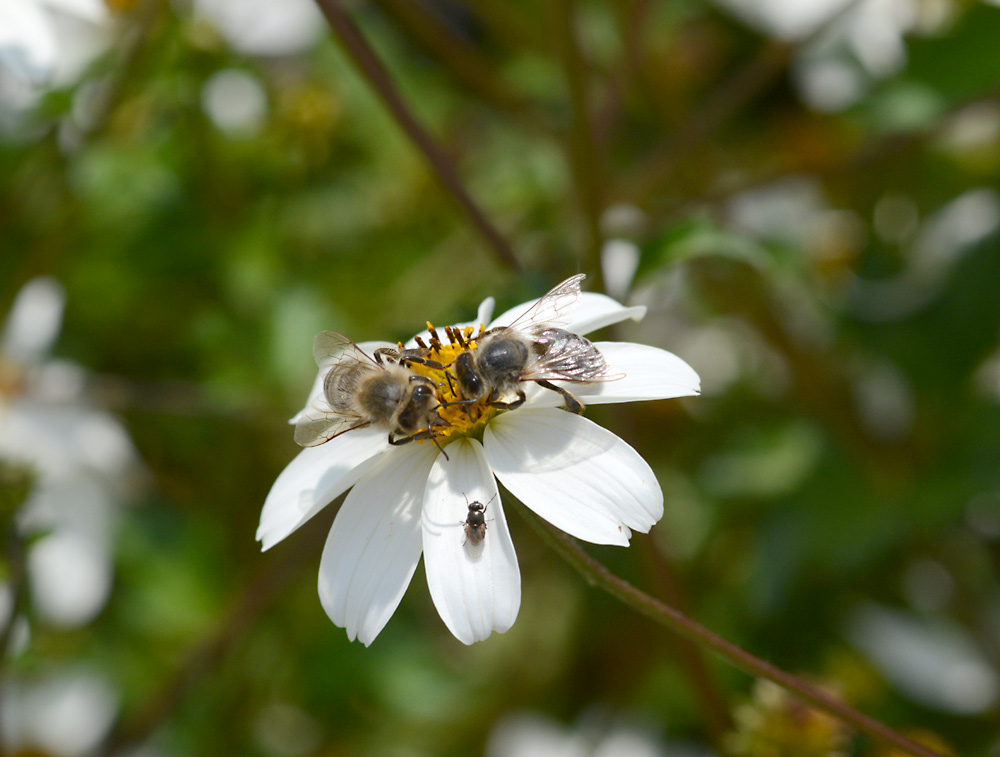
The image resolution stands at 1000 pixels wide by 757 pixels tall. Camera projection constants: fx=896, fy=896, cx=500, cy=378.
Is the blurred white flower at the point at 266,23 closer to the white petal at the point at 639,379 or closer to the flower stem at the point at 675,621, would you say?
the white petal at the point at 639,379

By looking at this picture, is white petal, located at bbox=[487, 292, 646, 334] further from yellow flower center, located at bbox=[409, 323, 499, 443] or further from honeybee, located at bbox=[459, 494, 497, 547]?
honeybee, located at bbox=[459, 494, 497, 547]

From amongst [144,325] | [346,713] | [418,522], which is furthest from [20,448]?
[418,522]

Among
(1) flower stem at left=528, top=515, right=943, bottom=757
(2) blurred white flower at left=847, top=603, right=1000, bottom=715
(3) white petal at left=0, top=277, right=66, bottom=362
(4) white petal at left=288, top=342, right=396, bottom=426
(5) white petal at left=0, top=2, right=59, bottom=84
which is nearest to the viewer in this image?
(1) flower stem at left=528, top=515, right=943, bottom=757

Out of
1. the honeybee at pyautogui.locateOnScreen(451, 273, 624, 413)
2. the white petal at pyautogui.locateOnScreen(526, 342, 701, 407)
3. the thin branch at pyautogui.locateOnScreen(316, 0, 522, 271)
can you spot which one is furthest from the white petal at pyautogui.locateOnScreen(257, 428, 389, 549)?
the thin branch at pyautogui.locateOnScreen(316, 0, 522, 271)

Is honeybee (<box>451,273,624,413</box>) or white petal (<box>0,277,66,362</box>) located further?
white petal (<box>0,277,66,362</box>)

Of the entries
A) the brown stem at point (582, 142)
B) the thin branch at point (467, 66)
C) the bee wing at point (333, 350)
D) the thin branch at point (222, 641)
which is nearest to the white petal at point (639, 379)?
the bee wing at point (333, 350)

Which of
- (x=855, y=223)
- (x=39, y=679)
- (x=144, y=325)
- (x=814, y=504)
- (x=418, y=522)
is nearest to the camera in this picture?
(x=418, y=522)

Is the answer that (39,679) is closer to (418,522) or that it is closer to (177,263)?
(177,263)
